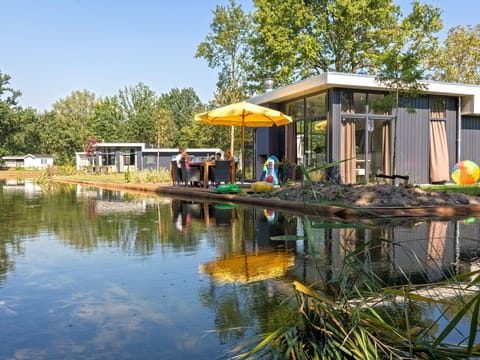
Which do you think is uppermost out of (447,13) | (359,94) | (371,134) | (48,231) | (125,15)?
Answer: (447,13)

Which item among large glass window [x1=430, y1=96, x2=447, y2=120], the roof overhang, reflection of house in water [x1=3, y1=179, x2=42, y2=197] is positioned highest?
the roof overhang

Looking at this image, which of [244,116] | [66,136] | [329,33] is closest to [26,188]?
[244,116]

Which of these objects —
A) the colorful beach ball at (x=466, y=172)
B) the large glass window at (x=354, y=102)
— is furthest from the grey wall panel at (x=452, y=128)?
the large glass window at (x=354, y=102)

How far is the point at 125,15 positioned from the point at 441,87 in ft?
42.0

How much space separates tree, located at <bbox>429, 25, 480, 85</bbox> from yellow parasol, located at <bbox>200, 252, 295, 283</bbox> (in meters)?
30.4

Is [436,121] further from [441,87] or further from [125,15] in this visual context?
[125,15]

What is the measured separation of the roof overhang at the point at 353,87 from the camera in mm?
15172

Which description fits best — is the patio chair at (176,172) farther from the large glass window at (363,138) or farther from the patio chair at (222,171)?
the large glass window at (363,138)

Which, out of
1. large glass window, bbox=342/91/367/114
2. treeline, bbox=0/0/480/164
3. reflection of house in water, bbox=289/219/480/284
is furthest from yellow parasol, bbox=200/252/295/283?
treeline, bbox=0/0/480/164

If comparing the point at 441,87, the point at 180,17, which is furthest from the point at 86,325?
the point at 180,17

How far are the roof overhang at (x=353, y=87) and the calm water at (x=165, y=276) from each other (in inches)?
313

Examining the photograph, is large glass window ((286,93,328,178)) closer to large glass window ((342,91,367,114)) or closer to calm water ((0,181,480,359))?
large glass window ((342,91,367,114))

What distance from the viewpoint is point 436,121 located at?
17781 millimetres

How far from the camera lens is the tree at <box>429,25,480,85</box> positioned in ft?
104
